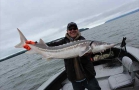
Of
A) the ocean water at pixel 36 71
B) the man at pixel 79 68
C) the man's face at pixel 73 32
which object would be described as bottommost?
the ocean water at pixel 36 71

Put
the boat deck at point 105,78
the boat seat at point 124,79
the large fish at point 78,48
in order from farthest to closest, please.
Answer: the boat deck at point 105,78, the boat seat at point 124,79, the large fish at point 78,48

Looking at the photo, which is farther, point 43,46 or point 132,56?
point 132,56

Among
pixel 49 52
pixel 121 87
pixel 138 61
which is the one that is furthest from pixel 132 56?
Result: pixel 49 52

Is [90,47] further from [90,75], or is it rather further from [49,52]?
[49,52]

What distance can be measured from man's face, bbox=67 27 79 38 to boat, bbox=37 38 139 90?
98.3 inches

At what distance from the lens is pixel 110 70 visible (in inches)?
334

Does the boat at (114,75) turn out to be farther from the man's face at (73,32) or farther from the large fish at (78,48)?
the man's face at (73,32)

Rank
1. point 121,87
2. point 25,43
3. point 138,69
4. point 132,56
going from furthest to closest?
point 132,56 < point 138,69 < point 121,87 < point 25,43

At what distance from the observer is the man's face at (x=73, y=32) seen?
14.5ft

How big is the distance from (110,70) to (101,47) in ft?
15.0

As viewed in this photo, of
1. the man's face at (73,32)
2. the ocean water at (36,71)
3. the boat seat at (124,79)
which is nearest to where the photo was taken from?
the man's face at (73,32)

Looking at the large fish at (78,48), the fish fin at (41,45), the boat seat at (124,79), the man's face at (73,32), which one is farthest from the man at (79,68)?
the boat seat at (124,79)

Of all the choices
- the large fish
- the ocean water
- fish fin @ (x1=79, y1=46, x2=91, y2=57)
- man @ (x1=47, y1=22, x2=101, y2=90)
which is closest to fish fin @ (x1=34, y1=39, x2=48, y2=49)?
the large fish

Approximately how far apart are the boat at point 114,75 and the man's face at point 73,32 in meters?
2.50
